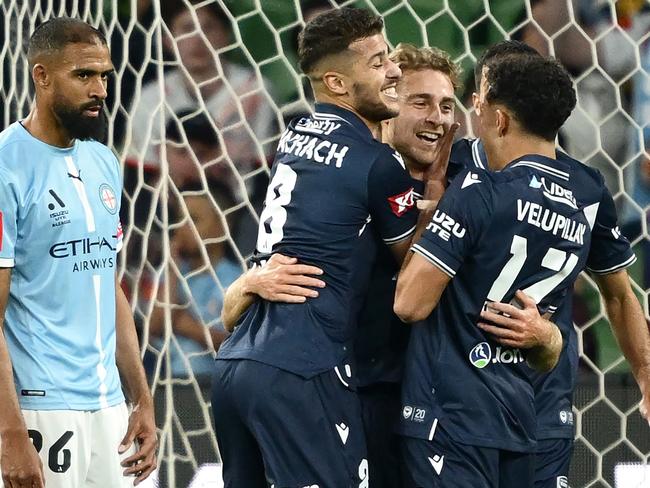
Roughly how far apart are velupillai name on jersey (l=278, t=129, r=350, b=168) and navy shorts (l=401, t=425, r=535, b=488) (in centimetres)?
59

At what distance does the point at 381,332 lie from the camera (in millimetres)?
2723

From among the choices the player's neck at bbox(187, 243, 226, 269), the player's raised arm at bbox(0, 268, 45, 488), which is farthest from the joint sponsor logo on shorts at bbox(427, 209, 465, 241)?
the player's neck at bbox(187, 243, 226, 269)

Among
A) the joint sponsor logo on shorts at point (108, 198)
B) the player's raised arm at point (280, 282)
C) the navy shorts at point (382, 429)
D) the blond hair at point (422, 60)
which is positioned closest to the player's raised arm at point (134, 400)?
the joint sponsor logo on shorts at point (108, 198)

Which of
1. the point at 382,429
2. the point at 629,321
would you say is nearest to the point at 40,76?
the point at 382,429

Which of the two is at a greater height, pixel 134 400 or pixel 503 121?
pixel 503 121

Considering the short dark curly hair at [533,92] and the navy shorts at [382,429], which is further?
the navy shorts at [382,429]

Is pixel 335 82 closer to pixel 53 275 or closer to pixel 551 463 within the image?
pixel 53 275

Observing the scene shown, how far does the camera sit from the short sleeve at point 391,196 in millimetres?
2559

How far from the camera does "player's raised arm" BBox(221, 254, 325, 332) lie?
256cm

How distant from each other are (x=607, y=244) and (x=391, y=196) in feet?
1.94

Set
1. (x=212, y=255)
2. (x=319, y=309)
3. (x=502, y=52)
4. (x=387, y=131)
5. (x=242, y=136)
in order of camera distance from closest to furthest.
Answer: (x=319, y=309)
(x=502, y=52)
(x=387, y=131)
(x=212, y=255)
(x=242, y=136)

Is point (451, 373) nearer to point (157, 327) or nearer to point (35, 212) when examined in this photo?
point (35, 212)

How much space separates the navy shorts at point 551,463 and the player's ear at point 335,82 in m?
0.87

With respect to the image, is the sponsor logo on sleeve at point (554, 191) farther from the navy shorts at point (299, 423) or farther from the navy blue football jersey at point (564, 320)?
the navy shorts at point (299, 423)
